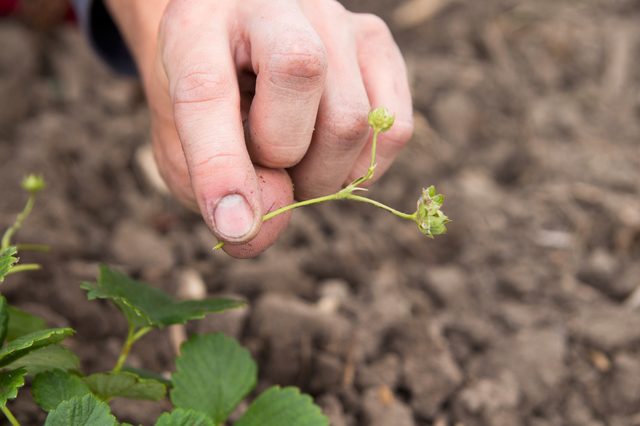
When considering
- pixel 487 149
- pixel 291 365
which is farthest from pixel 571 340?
pixel 487 149

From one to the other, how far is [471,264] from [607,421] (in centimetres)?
49

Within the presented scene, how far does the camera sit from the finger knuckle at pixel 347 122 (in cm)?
107

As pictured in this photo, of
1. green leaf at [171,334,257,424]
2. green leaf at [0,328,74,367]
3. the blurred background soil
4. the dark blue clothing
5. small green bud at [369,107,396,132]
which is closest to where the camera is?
green leaf at [0,328,74,367]

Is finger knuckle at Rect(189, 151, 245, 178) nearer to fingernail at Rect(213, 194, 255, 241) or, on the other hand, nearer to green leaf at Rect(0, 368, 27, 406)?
fingernail at Rect(213, 194, 255, 241)

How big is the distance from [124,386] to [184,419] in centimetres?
13

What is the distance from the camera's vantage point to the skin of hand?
96 cm

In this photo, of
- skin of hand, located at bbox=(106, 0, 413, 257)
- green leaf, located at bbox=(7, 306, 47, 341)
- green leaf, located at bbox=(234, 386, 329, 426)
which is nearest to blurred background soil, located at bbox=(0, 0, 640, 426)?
green leaf, located at bbox=(7, 306, 47, 341)

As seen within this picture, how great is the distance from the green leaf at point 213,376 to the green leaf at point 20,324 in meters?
0.22

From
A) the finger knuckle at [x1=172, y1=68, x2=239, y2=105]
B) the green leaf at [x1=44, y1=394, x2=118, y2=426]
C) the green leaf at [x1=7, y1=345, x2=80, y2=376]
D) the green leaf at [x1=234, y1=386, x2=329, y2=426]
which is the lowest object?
the green leaf at [x1=234, y1=386, x2=329, y2=426]

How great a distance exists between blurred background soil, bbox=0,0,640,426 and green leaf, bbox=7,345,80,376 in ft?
0.74

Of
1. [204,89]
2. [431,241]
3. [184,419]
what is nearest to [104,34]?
[431,241]

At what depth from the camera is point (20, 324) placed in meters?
1.12

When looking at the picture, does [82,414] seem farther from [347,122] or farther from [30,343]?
[347,122]

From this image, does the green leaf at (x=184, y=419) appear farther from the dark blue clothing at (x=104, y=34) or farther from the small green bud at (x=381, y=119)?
the dark blue clothing at (x=104, y=34)
